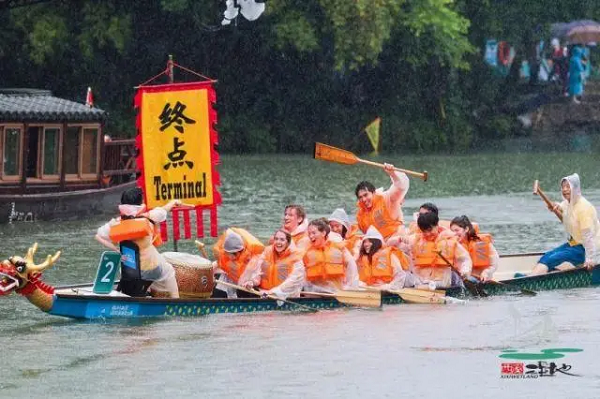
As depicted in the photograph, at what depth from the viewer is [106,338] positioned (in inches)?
771

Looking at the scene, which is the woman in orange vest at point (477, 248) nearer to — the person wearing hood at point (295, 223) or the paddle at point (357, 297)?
the paddle at point (357, 297)

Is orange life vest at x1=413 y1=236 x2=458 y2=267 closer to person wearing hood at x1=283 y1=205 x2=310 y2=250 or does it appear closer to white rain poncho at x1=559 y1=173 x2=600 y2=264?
person wearing hood at x1=283 y1=205 x2=310 y2=250

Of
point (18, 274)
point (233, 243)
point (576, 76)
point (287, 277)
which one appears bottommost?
point (287, 277)

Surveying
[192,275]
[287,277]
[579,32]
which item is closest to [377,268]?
[287,277]

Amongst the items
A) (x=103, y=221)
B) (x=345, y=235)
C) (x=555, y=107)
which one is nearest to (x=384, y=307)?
(x=345, y=235)

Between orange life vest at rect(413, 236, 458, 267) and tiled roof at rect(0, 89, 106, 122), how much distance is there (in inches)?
529

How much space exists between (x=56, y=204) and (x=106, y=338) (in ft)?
49.2

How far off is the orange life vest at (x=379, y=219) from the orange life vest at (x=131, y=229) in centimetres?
413

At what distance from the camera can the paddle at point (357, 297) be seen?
21.3 meters

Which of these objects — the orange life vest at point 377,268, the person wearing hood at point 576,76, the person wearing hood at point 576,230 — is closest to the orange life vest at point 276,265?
the orange life vest at point 377,268

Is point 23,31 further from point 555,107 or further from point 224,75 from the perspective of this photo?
point 555,107

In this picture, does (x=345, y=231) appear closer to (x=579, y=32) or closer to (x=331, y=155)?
(x=331, y=155)

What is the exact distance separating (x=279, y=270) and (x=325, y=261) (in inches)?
22.2

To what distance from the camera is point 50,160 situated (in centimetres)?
3481
